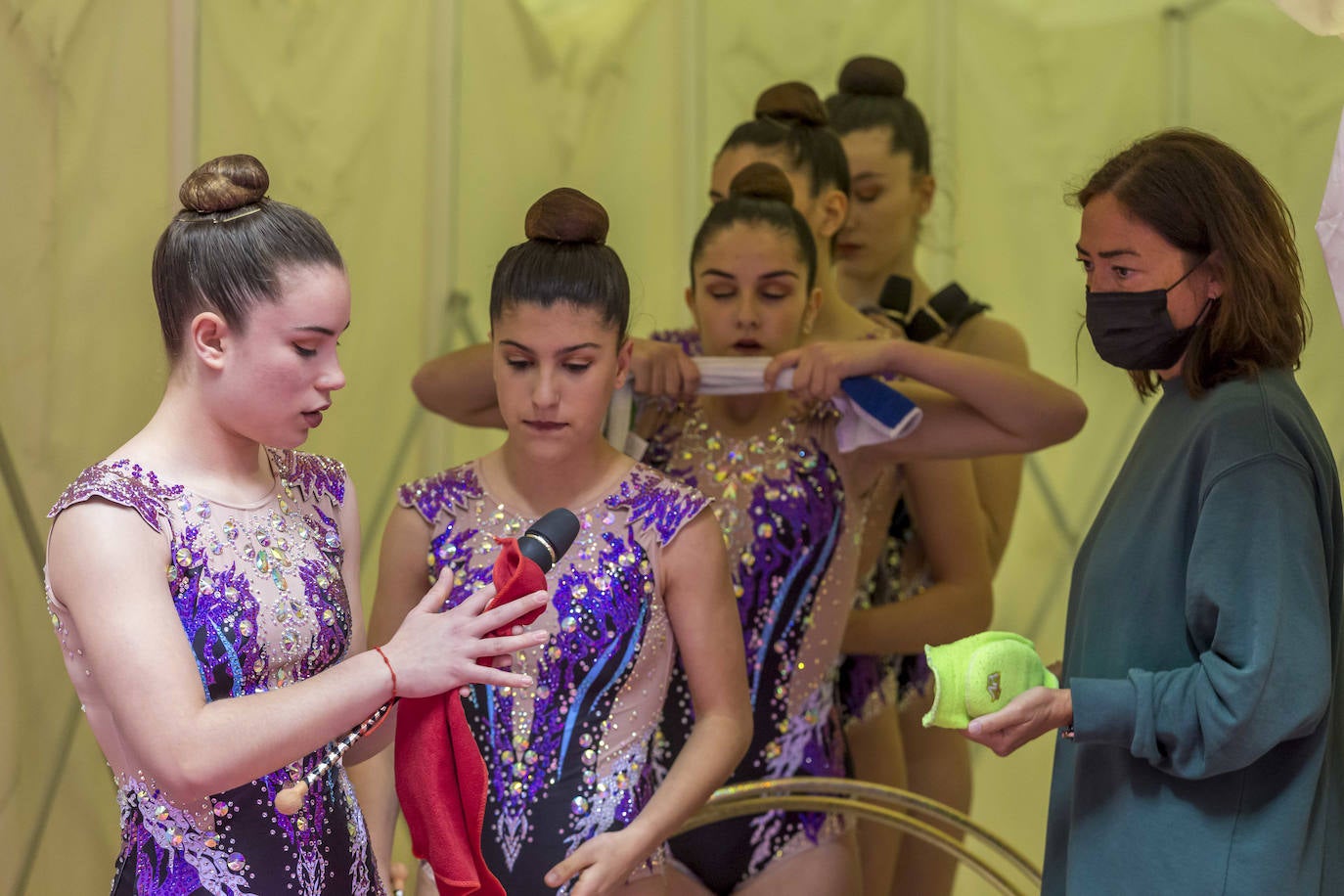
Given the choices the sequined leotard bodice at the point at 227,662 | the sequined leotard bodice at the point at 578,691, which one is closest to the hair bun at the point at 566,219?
the sequined leotard bodice at the point at 578,691

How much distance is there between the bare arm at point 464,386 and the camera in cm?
269

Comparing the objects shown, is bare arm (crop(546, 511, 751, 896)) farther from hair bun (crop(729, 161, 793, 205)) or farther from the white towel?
hair bun (crop(729, 161, 793, 205))

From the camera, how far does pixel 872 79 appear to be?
12.2 feet

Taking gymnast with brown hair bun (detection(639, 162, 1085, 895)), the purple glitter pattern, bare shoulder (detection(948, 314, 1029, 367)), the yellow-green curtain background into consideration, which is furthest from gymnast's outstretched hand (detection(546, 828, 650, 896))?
bare shoulder (detection(948, 314, 1029, 367))

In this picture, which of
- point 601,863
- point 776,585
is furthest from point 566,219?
point 601,863

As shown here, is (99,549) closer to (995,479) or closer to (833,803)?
(833,803)

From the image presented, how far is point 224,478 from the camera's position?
178 cm

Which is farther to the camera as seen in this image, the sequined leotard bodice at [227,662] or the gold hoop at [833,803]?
the gold hoop at [833,803]

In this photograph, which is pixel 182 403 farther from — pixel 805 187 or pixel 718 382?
pixel 805 187

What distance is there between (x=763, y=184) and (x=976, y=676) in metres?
1.17

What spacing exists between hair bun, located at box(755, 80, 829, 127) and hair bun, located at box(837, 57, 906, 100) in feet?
1.51

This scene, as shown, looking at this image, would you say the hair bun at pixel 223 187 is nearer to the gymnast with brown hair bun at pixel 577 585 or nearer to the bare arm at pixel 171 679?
the bare arm at pixel 171 679

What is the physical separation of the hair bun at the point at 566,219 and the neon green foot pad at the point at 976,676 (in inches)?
30.7

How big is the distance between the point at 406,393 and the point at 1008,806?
2309 millimetres
